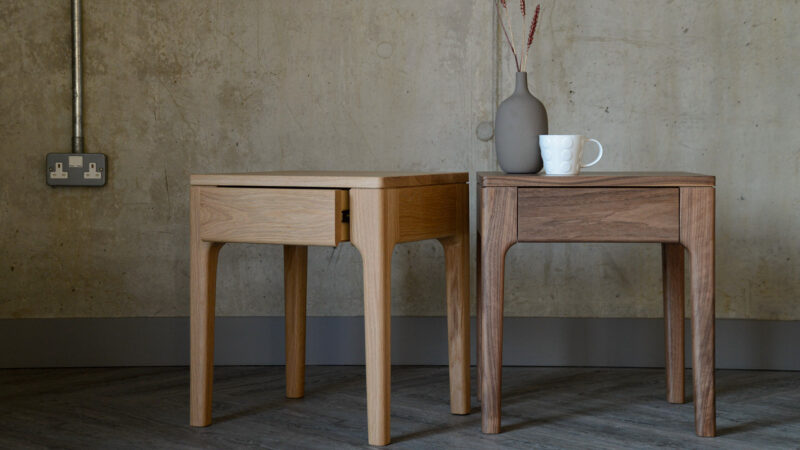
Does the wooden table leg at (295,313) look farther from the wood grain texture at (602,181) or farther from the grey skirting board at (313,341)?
the wood grain texture at (602,181)

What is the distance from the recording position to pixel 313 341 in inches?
101

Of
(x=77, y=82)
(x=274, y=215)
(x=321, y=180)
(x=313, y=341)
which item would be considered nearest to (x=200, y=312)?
(x=274, y=215)

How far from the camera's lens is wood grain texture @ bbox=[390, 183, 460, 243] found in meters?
1.73

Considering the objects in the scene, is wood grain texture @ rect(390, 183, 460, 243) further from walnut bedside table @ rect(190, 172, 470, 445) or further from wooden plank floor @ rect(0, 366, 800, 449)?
wooden plank floor @ rect(0, 366, 800, 449)

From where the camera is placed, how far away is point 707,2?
245cm

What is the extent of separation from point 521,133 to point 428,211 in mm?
289

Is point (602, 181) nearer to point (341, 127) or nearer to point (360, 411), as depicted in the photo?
point (360, 411)

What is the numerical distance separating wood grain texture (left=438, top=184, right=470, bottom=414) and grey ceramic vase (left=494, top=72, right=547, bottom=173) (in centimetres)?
15

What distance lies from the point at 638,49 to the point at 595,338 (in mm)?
875

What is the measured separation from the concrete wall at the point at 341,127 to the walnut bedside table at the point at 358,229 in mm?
575

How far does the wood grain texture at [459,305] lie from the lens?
1985mm

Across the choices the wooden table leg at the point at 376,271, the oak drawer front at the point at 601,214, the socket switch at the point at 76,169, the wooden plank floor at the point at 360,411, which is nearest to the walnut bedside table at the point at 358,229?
the wooden table leg at the point at 376,271

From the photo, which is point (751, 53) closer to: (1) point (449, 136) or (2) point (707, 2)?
(2) point (707, 2)

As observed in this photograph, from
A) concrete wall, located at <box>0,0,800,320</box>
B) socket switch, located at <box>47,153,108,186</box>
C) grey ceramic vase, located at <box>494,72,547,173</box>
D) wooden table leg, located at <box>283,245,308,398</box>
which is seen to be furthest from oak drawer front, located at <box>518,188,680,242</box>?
socket switch, located at <box>47,153,108,186</box>
